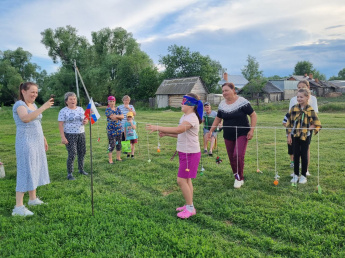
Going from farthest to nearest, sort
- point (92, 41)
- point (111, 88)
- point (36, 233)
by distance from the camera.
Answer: point (92, 41)
point (111, 88)
point (36, 233)

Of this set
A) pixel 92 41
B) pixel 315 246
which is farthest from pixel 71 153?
pixel 92 41

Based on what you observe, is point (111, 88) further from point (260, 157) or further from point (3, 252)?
point (3, 252)

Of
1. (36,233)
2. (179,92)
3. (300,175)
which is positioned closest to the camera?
(36,233)

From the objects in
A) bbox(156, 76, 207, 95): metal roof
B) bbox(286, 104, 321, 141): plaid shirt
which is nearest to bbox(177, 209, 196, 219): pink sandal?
bbox(286, 104, 321, 141): plaid shirt

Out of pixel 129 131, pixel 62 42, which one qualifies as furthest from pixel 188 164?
pixel 62 42

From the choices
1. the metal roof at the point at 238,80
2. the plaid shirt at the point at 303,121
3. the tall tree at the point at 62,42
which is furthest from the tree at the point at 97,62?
the plaid shirt at the point at 303,121

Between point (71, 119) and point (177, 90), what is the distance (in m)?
28.5

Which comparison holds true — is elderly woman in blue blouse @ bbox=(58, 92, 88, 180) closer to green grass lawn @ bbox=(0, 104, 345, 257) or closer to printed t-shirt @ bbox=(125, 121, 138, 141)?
green grass lawn @ bbox=(0, 104, 345, 257)

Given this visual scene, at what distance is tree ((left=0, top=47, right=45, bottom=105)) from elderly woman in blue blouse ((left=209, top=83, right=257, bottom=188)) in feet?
149

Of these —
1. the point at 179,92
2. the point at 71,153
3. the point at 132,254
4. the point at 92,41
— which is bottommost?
the point at 132,254

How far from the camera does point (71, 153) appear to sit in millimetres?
5754

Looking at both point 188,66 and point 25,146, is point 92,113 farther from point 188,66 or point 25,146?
point 188,66

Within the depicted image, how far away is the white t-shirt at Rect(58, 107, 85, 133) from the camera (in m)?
5.60

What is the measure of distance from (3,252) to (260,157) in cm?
617
